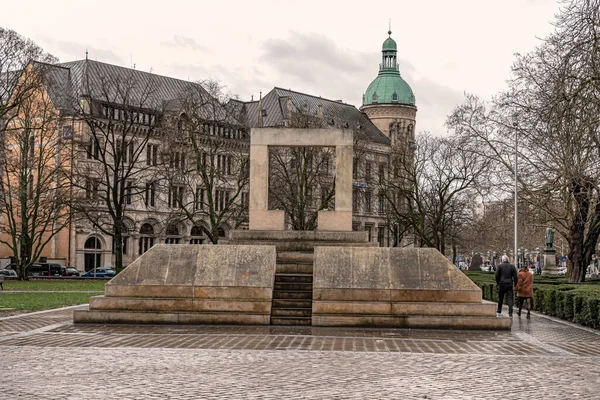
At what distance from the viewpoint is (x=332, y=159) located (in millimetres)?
65875

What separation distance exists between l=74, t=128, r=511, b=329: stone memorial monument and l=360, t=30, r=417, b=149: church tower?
94741mm

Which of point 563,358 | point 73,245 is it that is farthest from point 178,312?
point 73,245

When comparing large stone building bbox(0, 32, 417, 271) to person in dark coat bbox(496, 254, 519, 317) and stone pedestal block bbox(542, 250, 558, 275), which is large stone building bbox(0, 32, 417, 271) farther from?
person in dark coat bbox(496, 254, 519, 317)

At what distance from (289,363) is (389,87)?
10612 cm

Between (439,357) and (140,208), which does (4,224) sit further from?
(439,357)

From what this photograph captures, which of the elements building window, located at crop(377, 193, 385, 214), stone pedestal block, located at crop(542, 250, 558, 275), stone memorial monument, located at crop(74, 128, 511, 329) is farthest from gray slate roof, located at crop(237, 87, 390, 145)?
stone memorial monument, located at crop(74, 128, 511, 329)

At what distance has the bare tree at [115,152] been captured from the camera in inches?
2047

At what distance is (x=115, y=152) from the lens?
57.1 metres

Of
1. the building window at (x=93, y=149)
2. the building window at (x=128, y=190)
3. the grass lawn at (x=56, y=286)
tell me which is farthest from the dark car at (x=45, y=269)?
the grass lawn at (x=56, y=286)

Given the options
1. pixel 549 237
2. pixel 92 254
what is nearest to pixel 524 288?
pixel 549 237

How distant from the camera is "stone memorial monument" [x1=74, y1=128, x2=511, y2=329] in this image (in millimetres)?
20347

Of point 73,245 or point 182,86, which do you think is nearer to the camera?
point 73,245

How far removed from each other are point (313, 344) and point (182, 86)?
76.4 meters

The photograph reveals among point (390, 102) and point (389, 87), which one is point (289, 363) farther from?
point (389, 87)
